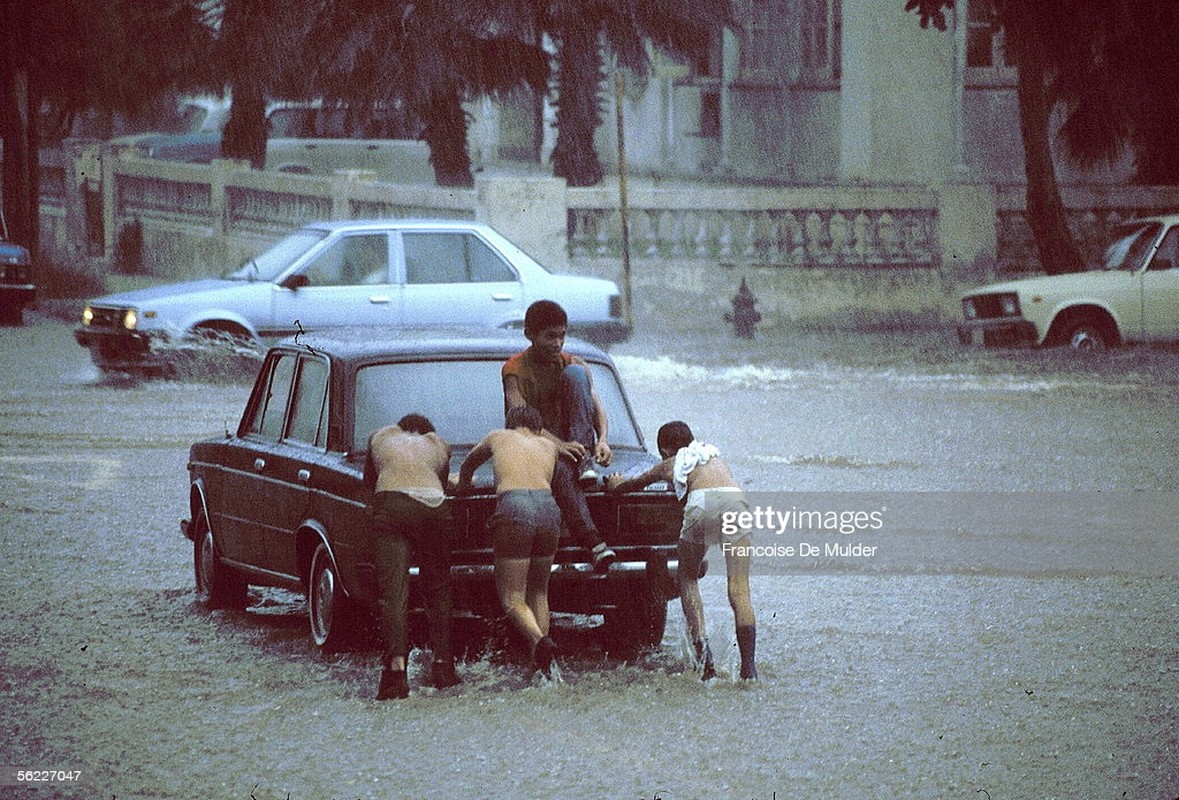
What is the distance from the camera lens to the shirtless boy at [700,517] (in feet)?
27.6

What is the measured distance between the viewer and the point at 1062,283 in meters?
23.2

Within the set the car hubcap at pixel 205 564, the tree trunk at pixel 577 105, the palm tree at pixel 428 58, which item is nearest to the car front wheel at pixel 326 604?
the car hubcap at pixel 205 564

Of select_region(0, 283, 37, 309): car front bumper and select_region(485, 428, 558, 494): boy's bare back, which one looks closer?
select_region(485, 428, 558, 494): boy's bare back

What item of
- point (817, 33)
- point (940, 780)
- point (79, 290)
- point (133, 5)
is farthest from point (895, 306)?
point (940, 780)

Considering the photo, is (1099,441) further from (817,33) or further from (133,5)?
(133,5)

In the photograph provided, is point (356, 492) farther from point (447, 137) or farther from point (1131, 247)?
point (447, 137)

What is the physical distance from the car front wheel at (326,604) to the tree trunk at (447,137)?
77.2ft

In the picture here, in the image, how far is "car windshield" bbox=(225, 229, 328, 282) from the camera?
765 inches

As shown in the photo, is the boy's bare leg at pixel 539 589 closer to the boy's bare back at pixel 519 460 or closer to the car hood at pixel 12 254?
the boy's bare back at pixel 519 460

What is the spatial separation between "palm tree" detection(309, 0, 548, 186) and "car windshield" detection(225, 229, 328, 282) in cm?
1075

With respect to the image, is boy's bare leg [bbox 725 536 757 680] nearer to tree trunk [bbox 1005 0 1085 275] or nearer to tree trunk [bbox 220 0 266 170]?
tree trunk [bbox 1005 0 1085 275]

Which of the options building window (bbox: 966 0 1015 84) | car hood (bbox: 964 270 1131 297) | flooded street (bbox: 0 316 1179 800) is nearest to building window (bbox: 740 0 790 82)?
building window (bbox: 966 0 1015 84)

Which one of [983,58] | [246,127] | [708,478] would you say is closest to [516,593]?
[708,478]

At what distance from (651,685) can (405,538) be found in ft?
3.69
